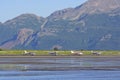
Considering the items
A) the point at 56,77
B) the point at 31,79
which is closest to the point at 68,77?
the point at 56,77

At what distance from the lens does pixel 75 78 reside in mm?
61844

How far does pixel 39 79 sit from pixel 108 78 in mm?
7754

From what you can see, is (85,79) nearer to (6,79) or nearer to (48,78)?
(48,78)

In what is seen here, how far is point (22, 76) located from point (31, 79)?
499cm

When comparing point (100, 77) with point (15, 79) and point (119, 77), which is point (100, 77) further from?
point (15, 79)

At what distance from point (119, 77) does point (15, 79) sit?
39.0 ft

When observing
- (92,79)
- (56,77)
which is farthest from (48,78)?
(92,79)

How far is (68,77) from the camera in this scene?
207 ft

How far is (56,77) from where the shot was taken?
2484 inches

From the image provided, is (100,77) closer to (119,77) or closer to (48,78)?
(119,77)

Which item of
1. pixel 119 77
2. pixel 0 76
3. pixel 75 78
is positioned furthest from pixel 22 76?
pixel 119 77

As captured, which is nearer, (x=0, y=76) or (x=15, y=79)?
(x=15, y=79)

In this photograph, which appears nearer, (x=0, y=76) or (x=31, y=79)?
(x=31, y=79)

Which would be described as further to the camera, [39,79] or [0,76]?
[0,76]
